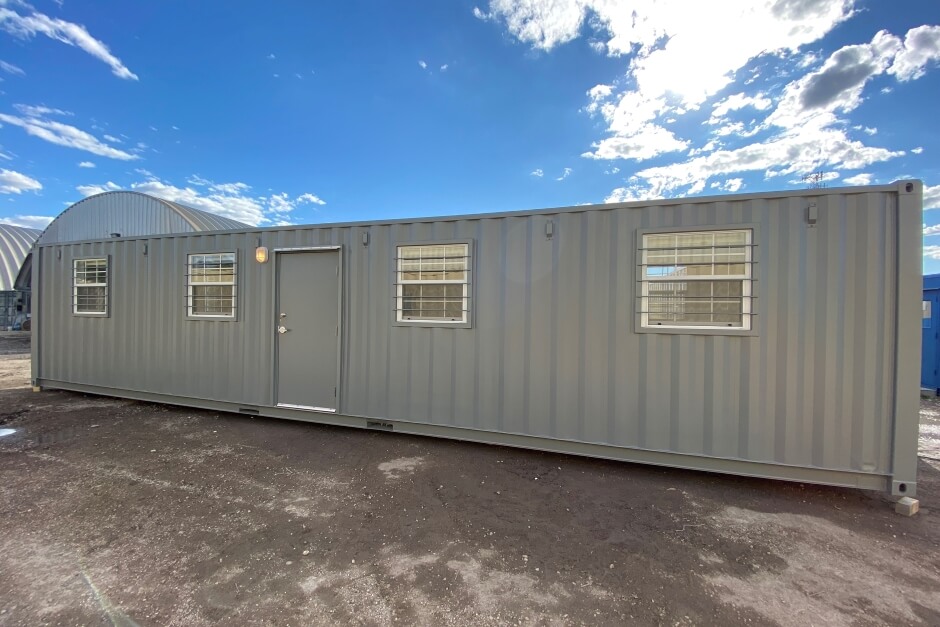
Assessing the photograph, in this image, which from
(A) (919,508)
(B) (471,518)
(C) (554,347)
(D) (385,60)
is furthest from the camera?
(D) (385,60)

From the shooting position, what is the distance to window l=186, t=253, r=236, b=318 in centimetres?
486

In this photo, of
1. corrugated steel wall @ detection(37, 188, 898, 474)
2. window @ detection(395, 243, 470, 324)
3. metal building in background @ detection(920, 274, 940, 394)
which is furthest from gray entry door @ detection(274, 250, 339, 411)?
metal building in background @ detection(920, 274, 940, 394)

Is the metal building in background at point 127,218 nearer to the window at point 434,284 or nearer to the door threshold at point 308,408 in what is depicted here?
the door threshold at point 308,408

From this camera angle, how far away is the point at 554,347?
3.60 meters

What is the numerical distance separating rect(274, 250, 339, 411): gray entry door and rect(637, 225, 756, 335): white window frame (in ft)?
10.7

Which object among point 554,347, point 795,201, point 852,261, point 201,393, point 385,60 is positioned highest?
point 385,60

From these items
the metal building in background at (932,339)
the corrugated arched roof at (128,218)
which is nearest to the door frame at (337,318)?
the metal building in background at (932,339)

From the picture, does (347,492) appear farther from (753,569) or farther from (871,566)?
(871,566)

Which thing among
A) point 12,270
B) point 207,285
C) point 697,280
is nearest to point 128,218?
point 12,270

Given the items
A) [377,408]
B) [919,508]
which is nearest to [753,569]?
[919,508]

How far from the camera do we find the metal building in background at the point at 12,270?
17.3 metres

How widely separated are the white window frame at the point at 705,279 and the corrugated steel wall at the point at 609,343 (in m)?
0.06

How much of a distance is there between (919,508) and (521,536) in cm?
307

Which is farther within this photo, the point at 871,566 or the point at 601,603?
the point at 871,566
